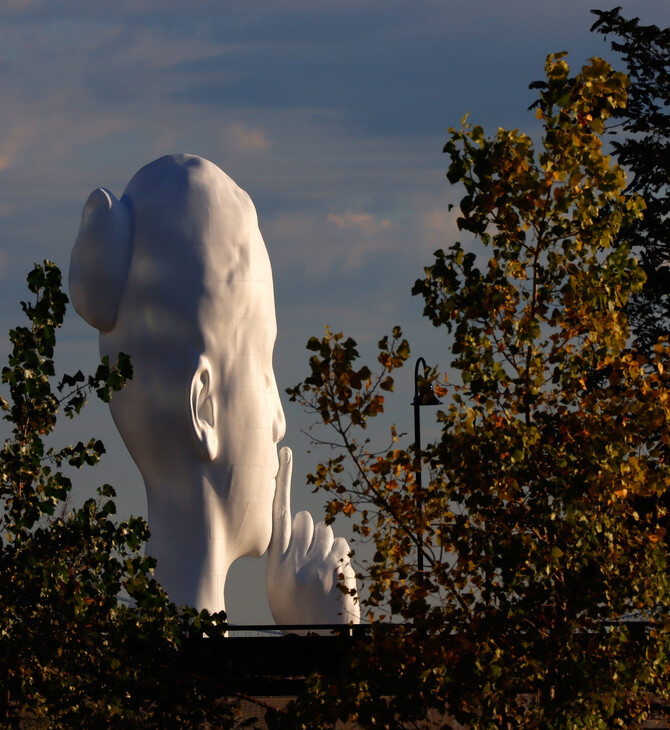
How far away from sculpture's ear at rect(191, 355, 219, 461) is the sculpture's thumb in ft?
3.74

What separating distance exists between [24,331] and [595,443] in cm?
285

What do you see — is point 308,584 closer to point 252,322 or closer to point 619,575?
point 252,322

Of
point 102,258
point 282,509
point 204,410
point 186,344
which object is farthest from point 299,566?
point 102,258

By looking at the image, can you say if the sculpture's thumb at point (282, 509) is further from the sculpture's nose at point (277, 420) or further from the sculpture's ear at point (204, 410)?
the sculpture's ear at point (204, 410)

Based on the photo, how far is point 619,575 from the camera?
5598mm

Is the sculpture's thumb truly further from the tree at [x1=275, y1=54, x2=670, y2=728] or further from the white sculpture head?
the tree at [x1=275, y1=54, x2=670, y2=728]

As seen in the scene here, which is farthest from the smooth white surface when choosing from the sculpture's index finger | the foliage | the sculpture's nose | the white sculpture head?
the foliage

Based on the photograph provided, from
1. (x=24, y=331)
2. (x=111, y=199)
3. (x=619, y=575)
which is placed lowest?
(x=619, y=575)

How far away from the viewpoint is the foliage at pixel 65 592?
6.37m

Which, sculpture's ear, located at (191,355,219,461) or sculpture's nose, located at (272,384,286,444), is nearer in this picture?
sculpture's ear, located at (191,355,219,461)

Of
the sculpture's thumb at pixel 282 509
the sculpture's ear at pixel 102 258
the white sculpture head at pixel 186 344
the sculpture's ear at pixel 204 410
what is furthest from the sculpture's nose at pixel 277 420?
the sculpture's ear at pixel 102 258

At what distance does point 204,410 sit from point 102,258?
2.01 metres

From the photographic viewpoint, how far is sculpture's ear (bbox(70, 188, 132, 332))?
563 inches

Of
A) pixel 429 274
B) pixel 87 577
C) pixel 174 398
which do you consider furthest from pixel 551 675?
pixel 174 398
